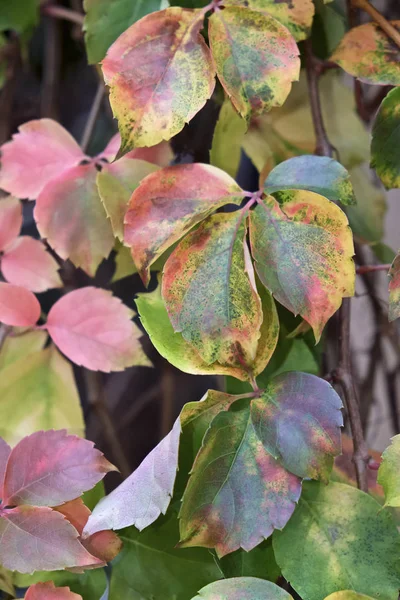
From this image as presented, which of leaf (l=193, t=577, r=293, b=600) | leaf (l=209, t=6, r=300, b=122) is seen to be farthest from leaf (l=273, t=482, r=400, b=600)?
leaf (l=209, t=6, r=300, b=122)

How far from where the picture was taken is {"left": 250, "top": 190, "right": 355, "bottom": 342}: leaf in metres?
0.29

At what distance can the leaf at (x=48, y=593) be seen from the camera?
31 cm

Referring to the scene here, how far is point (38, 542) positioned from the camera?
0.99ft

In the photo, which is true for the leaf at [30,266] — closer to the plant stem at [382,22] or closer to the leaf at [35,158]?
the leaf at [35,158]

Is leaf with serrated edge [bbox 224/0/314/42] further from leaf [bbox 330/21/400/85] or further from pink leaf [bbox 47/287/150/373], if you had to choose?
pink leaf [bbox 47/287/150/373]

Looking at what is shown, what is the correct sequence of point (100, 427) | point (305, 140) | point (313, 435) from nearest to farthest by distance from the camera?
point (313, 435) < point (305, 140) < point (100, 427)

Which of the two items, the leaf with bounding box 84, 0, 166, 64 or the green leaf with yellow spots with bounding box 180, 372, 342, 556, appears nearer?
the green leaf with yellow spots with bounding box 180, 372, 342, 556

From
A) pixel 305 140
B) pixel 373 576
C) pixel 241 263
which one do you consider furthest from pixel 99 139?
pixel 373 576

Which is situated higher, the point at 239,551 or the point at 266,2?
the point at 266,2

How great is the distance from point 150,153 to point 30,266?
0.43 ft

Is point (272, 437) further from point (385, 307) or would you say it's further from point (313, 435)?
point (385, 307)

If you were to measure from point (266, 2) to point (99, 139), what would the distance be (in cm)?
30

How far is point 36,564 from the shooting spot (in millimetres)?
294

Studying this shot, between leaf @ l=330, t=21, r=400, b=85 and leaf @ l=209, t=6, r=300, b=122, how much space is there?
0.24 feet
